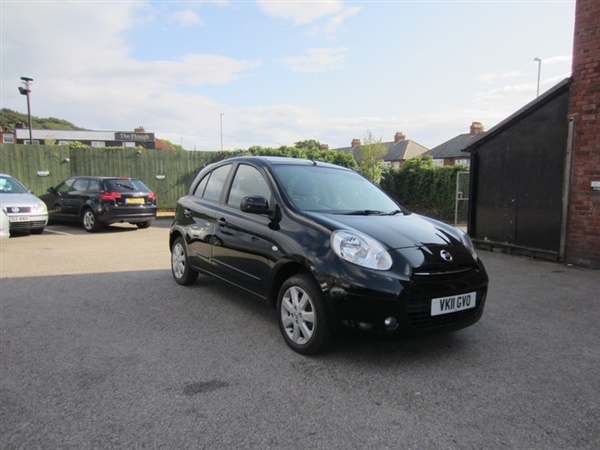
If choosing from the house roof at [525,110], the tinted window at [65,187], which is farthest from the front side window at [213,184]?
the tinted window at [65,187]

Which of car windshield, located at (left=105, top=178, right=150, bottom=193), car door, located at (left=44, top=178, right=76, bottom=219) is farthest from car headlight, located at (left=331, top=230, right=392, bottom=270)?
car door, located at (left=44, top=178, right=76, bottom=219)

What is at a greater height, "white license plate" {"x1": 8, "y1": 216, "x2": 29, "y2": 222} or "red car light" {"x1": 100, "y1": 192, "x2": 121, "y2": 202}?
"red car light" {"x1": 100, "y1": 192, "x2": 121, "y2": 202}

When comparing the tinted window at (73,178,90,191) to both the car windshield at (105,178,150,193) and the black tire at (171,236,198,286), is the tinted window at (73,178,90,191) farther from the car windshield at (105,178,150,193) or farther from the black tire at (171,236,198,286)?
the black tire at (171,236,198,286)

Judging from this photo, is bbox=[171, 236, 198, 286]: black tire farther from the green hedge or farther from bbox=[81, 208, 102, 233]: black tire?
the green hedge

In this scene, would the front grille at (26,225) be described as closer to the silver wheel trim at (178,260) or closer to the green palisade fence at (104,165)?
the green palisade fence at (104,165)

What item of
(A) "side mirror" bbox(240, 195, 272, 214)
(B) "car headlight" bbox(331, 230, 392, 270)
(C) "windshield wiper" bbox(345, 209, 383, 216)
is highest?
(A) "side mirror" bbox(240, 195, 272, 214)

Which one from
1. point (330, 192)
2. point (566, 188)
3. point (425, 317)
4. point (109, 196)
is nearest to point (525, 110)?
point (566, 188)

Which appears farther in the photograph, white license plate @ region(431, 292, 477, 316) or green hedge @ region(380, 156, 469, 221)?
green hedge @ region(380, 156, 469, 221)

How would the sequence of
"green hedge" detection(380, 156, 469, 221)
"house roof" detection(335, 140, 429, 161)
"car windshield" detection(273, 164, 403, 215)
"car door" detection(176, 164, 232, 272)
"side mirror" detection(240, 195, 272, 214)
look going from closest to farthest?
"side mirror" detection(240, 195, 272, 214), "car windshield" detection(273, 164, 403, 215), "car door" detection(176, 164, 232, 272), "green hedge" detection(380, 156, 469, 221), "house roof" detection(335, 140, 429, 161)

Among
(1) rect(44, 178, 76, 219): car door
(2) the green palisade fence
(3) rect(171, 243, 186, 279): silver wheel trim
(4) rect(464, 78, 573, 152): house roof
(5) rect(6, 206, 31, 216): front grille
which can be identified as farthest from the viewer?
(2) the green palisade fence

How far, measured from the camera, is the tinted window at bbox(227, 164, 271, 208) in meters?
4.30

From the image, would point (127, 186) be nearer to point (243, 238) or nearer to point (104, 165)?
point (104, 165)

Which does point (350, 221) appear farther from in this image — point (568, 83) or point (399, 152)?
point (399, 152)

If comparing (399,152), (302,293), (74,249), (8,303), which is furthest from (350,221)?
(399,152)
